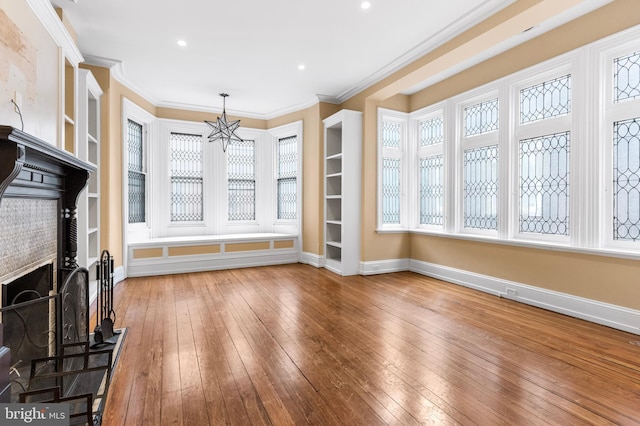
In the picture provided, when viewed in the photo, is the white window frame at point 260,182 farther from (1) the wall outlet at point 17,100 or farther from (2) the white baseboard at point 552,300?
(1) the wall outlet at point 17,100

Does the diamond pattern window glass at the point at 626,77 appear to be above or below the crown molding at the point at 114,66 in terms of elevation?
below

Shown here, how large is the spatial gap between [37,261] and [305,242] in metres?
4.44

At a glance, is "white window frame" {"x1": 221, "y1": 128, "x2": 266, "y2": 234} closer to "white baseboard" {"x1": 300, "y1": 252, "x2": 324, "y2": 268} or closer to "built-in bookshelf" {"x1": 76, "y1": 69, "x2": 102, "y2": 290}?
"white baseboard" {"x1": 300, "y1": 252, "x2": 324, "y2": 268}

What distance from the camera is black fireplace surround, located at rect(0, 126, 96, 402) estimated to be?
5.16ft

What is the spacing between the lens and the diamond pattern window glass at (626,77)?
3.10 metres

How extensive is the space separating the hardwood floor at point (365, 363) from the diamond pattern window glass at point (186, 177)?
8.32 feet

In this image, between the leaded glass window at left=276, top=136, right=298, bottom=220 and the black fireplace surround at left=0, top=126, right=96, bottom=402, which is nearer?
the black fireplace surround at left=0, top=126, right=96, bottom=402

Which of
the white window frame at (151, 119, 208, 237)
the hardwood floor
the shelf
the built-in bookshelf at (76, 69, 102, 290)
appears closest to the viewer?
the hardwood floor

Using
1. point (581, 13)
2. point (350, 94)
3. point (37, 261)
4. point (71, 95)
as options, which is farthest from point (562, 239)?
point (71, 95)

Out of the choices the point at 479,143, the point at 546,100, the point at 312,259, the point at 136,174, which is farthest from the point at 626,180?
the point at 136,174

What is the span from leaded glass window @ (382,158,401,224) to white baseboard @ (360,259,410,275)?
675 millimetres

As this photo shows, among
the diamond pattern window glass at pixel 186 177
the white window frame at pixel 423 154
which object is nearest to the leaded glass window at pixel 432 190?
the white window frame at pixel 423 154

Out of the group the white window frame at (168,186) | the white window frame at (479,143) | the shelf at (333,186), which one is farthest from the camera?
the white window frame at (168,186)

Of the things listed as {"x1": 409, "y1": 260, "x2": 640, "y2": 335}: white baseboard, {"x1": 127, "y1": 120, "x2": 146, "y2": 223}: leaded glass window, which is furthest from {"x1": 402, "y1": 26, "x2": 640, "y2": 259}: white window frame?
{"x1": 127, "y1": 120, "x2": 146, "y2": 223}: leaded glass window
